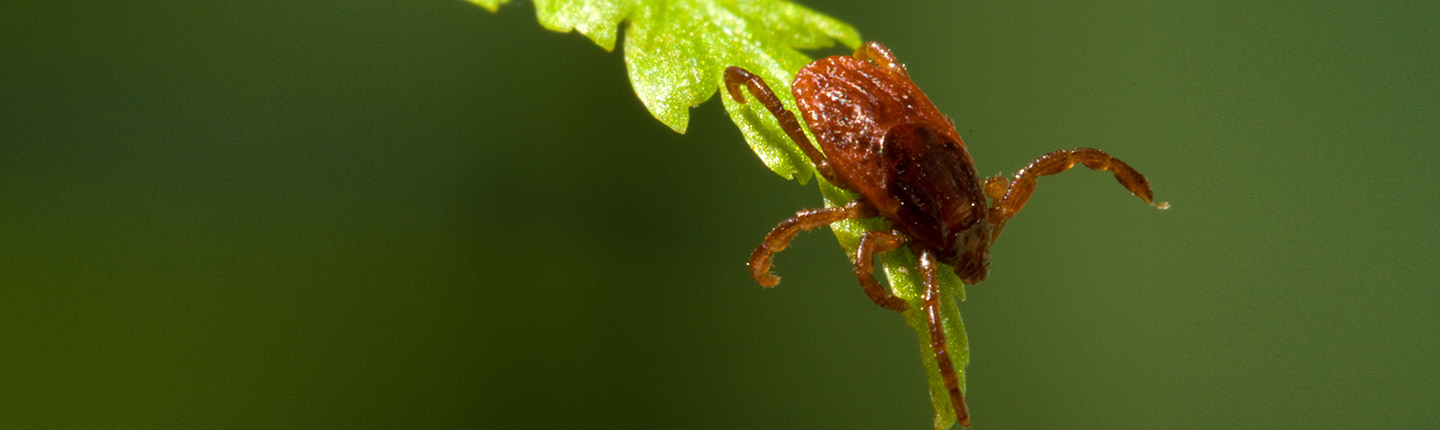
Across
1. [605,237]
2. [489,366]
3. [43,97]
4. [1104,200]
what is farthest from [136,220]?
[1104,200]

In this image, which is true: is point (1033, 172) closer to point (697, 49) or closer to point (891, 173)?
point (891, 173)

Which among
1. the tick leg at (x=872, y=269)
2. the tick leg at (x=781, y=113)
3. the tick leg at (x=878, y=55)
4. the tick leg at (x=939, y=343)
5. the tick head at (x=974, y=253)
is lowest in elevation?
the tick leg at (x=939, y=343)

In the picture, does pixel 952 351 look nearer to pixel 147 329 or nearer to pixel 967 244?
pixel 967 244

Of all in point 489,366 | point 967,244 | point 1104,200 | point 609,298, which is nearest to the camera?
point 967,244

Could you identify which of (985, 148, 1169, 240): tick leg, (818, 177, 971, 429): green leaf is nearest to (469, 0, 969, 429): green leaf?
(818, 177, 971, 429): green leaf

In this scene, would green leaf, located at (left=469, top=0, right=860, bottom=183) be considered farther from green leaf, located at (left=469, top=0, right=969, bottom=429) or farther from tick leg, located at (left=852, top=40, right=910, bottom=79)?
tick leg, located at (left=852, top=40, right=910, bottom=79)

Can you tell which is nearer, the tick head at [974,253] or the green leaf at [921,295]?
the green leaf at [921,295]

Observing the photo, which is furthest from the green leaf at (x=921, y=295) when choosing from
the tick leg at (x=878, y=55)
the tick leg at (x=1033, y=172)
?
the tick leg at (x=878, y=55)

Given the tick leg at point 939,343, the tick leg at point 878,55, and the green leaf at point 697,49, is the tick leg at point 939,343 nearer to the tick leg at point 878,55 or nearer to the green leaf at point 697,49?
the green leaf at point 697,49
